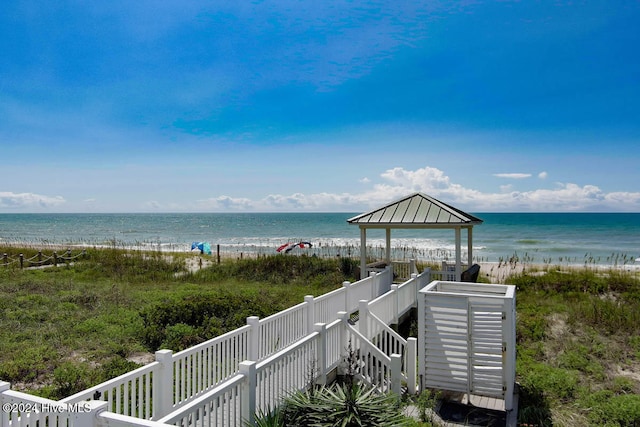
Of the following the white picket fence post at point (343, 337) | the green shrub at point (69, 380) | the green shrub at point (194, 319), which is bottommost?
the green shrub at point (69, 380)

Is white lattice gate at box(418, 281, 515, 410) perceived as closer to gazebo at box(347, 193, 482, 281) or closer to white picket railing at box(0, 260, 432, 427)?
white picket railing at box(0, 260, 432, 427)

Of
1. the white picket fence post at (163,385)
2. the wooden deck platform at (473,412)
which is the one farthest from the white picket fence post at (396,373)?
the white picket fence post at (163,385)

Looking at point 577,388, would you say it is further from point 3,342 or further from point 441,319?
point 3,342

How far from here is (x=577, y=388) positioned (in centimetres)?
727

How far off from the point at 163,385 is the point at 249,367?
1.17m

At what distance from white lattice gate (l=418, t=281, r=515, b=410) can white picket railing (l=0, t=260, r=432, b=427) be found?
17.0 inches

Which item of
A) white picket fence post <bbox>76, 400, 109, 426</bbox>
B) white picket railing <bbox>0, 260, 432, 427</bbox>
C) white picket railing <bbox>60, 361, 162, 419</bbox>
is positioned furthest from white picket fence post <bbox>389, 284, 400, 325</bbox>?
white picket fence post <bbox>76, 400, 109, 426</bbox>

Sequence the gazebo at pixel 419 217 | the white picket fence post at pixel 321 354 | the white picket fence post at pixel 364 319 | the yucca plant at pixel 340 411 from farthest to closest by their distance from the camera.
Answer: the gazebo at pixel 419 217, the white picket fence post at pixel 364 319, the white picket fence post at pixel 321 354, the yucca plant at pixel 340 411

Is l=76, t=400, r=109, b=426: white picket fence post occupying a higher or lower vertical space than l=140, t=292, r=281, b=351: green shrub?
higher

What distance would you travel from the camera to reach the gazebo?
39.4 ft

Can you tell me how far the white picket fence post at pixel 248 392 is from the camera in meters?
4.02

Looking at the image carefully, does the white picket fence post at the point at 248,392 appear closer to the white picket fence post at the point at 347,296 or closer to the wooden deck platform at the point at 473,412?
the wooden deck platform at the point at 473,412

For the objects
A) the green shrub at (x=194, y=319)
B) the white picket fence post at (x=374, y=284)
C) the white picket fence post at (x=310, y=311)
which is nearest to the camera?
the white picket fence post at (x=310, y=311)

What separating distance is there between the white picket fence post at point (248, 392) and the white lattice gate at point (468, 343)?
3.70 metres
